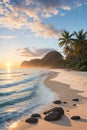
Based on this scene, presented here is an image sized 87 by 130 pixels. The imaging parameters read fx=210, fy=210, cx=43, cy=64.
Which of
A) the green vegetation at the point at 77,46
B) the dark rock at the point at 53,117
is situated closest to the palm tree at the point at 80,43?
the green vegetation at the point at 77,46

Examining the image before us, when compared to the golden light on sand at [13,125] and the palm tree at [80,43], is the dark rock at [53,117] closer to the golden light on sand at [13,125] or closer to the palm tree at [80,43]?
the golden light on sand at [13,125]

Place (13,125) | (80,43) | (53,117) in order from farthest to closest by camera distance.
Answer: (80,43)
(53,117)
(13,125)

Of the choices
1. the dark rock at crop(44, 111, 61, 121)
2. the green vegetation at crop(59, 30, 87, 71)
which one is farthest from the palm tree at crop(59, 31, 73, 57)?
the dark rock at crop(44, 111, 61, 121)

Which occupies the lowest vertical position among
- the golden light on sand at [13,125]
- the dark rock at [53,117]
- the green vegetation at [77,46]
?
the golden light on sand at [13,125]

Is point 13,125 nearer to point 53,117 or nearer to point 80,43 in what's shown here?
point 53,117

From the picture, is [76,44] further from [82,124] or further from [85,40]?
[82,124]

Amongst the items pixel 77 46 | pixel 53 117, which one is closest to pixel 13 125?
pixel 53 117

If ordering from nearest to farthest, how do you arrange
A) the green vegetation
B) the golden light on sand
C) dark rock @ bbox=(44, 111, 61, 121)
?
1. the golden light on sand
2. dark rock @ bbox=(44, 111, 61, 121)
3. the green vegetation

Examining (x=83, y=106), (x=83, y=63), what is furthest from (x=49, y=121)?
(x=83, y=63)

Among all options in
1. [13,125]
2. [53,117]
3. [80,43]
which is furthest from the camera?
[80,43]

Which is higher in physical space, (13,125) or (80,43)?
(80,43)

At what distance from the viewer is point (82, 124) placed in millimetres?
8008

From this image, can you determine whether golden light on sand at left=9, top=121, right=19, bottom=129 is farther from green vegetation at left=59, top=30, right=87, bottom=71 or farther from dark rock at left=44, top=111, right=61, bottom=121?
green vegetation at left=59, top=30, right=87, bottom=71

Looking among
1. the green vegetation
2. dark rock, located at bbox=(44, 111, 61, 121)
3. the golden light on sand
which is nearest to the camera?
the golden light on sand
